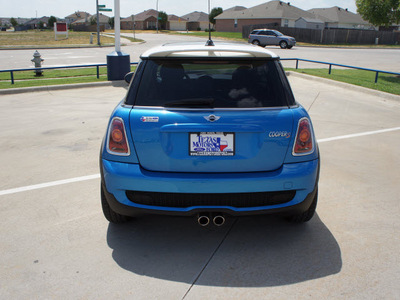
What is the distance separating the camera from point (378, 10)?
39.2 metres

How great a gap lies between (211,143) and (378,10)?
4196cm

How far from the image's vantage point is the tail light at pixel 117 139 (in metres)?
3.23

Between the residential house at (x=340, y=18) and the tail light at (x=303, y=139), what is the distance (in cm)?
8472

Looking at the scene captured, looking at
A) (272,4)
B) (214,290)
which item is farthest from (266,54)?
(272,4)

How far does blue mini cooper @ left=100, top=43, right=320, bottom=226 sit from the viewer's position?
3131 millimetres

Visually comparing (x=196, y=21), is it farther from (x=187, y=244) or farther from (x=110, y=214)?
(x=187, y=244)

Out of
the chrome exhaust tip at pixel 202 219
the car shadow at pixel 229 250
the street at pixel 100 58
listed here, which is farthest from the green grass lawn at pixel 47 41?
the chrome exhaust tip at pixel 202 219

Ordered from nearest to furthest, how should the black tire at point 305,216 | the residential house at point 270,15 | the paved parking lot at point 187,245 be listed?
the paved parking lot at point 187,245 < the black tire at point 305,216 < the residential house at point 270,15

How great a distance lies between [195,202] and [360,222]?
1.83 m

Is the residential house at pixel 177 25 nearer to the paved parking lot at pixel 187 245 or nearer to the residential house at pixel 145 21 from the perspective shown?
the residential house at pixel 145 21

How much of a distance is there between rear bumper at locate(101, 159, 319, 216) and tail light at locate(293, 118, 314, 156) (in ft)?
0.33

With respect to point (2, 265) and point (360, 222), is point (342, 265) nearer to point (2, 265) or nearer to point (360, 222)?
point (360, 222)

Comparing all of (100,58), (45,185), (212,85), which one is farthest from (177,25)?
(212,85)

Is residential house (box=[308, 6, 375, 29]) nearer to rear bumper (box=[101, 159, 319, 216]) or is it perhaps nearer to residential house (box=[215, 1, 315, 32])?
residential house (box=[215, 1, 315, 32])
